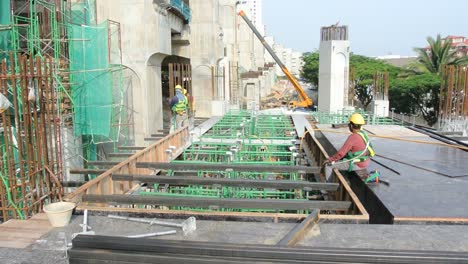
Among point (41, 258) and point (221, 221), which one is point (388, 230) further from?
point (41, 258)

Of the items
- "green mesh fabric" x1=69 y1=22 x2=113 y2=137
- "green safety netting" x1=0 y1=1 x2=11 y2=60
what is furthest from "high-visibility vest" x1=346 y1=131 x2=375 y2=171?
"green safety netting" x1=0 y1=1 x2=11 y2=60

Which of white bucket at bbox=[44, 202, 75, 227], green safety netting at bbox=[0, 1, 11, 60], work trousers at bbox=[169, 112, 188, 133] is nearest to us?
white bucket at bbox=[44, 202, 75, 227]

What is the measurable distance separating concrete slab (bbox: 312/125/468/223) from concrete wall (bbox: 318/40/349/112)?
20736mm

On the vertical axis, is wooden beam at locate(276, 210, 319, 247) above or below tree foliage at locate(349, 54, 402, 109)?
below

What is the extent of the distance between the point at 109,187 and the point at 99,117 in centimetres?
622

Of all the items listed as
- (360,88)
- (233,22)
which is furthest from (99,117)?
(360,88)

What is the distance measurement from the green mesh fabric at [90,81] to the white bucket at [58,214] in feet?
27.0

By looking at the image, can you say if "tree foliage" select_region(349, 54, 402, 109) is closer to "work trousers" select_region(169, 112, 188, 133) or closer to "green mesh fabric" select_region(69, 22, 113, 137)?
"work trousers" select_region(169, 112, 188, 133)

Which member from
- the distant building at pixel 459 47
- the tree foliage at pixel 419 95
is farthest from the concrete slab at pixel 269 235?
the distant building at pixel 459 47

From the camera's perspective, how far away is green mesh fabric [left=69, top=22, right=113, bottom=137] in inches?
524

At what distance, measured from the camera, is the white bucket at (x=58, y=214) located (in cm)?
544

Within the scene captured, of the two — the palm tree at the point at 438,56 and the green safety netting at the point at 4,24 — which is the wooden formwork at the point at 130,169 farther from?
the palm tree at the point at 438,56

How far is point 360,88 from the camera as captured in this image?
49812mm

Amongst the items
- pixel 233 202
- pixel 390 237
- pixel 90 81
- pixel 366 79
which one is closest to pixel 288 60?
pixel 366 79
